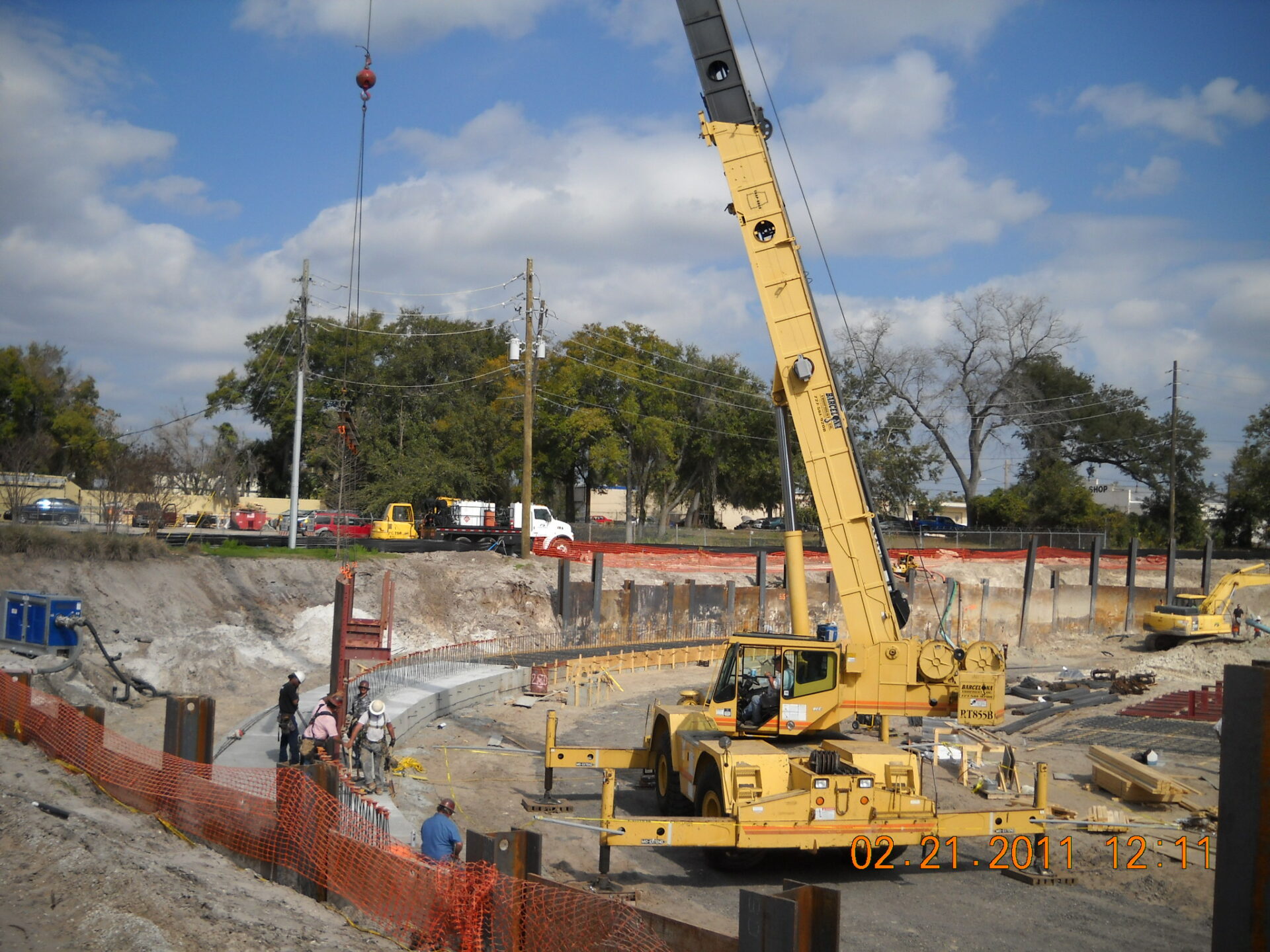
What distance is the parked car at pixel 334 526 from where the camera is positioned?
152 feet

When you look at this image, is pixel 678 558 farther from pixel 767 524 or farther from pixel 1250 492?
pixel 1250 492

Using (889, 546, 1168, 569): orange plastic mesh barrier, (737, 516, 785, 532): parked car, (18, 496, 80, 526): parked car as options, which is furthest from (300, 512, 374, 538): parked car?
(737, 516, 785, 532): parked car

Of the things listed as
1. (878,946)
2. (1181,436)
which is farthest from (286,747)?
(1181,436)

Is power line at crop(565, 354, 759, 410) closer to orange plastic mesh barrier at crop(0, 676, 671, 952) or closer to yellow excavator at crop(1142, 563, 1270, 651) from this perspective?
yellow excavator at crop(1142, 563, 1270, 651)

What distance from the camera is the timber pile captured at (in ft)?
49.3

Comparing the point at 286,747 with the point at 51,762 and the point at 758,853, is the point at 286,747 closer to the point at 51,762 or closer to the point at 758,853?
the point at 51,762

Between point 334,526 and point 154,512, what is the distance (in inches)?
610

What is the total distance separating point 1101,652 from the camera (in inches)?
1610

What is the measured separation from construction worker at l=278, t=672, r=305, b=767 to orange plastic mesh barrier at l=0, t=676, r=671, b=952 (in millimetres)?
1936

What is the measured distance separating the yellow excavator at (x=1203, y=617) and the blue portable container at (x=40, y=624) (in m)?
35.9

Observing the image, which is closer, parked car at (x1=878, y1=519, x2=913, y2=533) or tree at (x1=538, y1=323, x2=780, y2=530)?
parked car at (x1=878, y1=519, x2=913, y2=533)

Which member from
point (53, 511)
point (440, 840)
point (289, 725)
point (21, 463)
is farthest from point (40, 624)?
point (21, 463)

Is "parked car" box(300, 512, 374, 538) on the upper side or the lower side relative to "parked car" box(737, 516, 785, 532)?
lower
